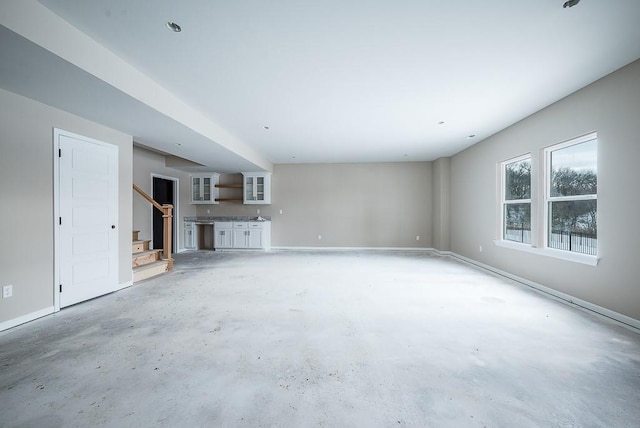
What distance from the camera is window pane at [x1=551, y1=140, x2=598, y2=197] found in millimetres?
2979

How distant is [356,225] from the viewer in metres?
7.27

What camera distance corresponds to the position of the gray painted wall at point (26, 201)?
2420mm

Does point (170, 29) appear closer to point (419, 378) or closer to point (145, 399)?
point (145, 399)

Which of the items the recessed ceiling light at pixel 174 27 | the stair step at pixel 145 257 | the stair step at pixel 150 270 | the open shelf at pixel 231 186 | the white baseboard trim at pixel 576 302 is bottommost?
the white baseboard trim at pixel 576 302

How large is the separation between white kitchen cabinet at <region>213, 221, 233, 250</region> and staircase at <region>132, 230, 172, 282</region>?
89.0 inches

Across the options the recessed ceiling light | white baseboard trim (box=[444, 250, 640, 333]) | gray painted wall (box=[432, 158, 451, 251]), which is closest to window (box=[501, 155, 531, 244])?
white baseboard trim (box=[444, 250, 640, 333])

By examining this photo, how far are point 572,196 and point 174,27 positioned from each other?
15.6 feet

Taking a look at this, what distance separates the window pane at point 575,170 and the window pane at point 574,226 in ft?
0.53

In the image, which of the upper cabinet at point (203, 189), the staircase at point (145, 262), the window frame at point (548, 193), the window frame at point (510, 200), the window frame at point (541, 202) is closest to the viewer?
the window frame at point (548, 193)

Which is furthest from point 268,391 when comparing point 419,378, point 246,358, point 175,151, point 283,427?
point 175,151

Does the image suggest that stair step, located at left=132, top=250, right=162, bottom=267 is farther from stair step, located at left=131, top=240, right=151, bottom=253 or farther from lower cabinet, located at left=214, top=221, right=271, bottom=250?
lower cabinet, located at left=214, top=221, right=271, bottom=250

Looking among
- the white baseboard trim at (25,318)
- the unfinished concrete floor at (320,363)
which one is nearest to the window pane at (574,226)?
the unfinished concrete floor at (320,363)

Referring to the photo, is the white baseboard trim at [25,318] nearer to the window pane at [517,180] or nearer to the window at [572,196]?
the window at [572,196]

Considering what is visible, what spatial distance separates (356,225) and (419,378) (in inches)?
221
